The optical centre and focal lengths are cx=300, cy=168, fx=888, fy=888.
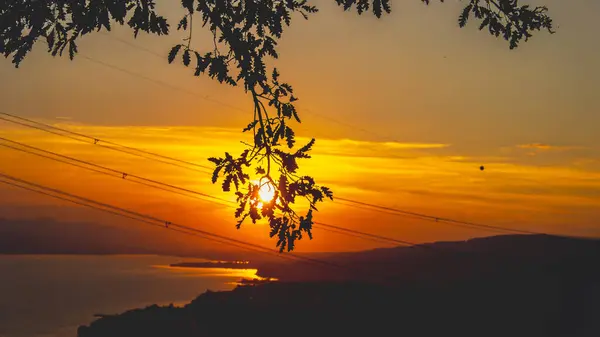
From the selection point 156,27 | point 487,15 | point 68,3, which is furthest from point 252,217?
point 487,15

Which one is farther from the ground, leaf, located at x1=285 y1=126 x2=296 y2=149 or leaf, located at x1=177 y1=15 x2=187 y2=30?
leaf, located at x1=177 y1=15 x2=187 y2=30

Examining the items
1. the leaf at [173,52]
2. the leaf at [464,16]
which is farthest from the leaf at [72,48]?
the leaf at [464,16]

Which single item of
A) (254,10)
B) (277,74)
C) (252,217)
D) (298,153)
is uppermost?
(254,10)

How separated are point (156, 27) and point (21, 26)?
224cm

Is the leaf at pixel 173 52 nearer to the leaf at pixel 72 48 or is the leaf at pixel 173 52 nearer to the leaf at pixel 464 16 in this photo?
the leaf at pixel 72 48

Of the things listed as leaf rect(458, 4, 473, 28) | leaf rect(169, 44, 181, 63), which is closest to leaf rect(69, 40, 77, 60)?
leaf rect(169, 44, 181, 63)

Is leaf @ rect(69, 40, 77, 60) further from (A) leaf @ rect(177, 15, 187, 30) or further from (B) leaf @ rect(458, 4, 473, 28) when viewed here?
(B) leaf @ rect(458, 4, 473, 28)

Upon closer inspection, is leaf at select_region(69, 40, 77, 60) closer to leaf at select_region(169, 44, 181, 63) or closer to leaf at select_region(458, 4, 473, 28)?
leaf at select_region(169, 44, 181, 63)

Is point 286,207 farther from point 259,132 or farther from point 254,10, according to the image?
→ point 254,10

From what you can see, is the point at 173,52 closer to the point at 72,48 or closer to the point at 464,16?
the point at 72,48

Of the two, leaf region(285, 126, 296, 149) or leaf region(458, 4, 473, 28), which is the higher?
leaf region(458, 4, 473, 28)

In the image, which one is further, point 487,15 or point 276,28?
point 487,15

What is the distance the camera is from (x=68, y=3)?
49.1 ft

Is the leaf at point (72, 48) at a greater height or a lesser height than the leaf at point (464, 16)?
lesser
